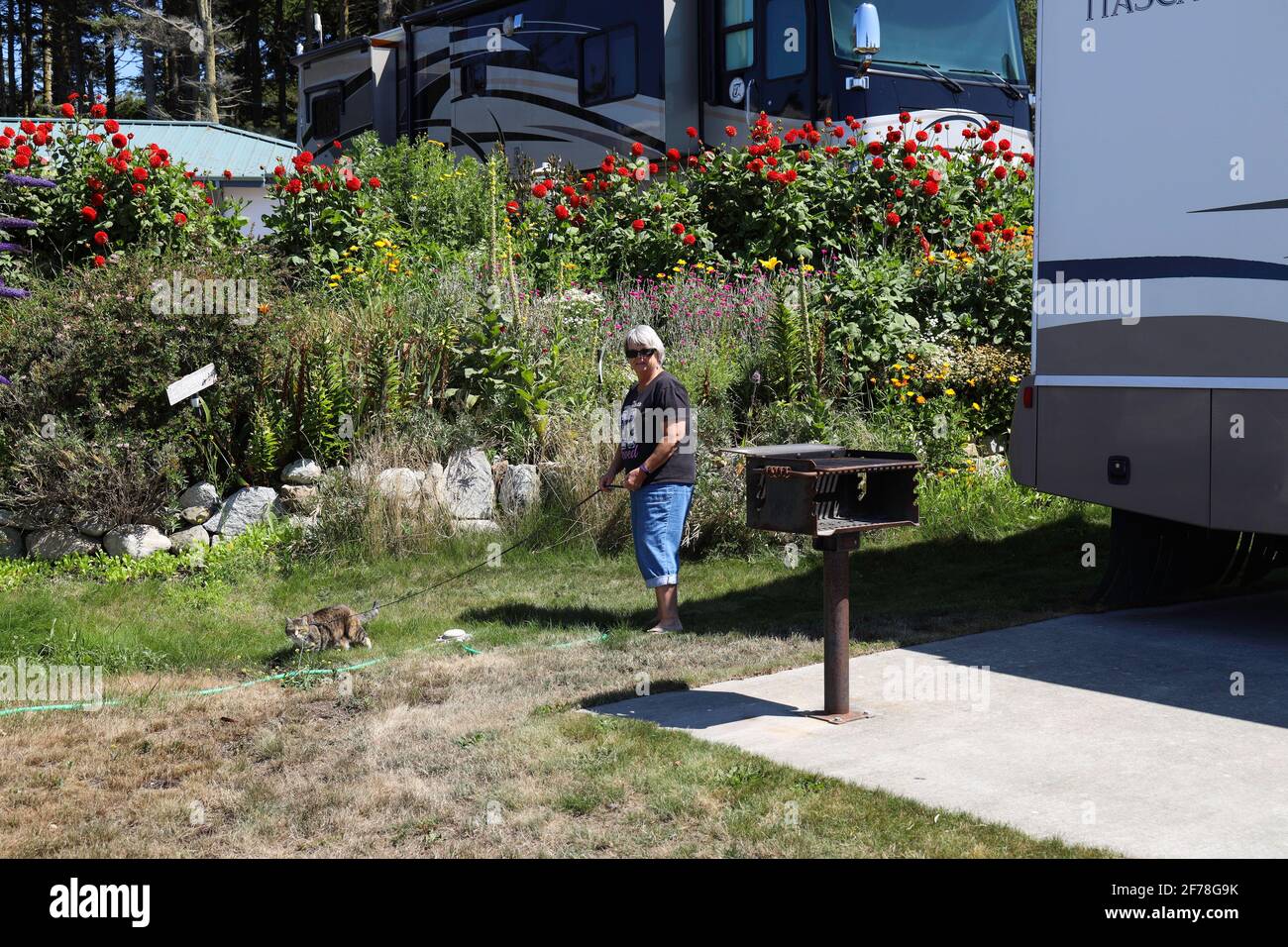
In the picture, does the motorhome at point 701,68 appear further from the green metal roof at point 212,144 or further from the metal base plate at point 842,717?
the green metal roof at point 212,144

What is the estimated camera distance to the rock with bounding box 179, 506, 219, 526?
9.23 metres

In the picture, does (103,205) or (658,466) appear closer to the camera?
(658,466)

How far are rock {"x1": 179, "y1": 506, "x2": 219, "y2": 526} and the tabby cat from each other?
8.01 ft

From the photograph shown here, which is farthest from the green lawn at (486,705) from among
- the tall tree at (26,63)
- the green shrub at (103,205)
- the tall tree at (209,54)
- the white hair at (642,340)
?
the tall tree at (26,63)

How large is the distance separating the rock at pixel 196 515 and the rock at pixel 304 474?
58cm

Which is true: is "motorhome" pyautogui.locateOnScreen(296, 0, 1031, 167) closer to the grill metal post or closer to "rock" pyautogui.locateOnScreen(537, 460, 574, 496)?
"rock" pyautogui.locateOnScreen(537, 460, 574, 496)

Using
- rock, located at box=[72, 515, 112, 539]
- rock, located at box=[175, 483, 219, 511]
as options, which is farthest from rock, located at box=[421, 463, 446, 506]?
rock, located at box=[72, 515, 112, 539]

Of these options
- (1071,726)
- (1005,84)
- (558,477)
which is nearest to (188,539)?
(558,477)

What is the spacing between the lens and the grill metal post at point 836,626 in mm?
5570

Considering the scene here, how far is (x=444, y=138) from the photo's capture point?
61.6 ft

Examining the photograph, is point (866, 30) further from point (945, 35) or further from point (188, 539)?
point (188, 539)

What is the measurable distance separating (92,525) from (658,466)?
417cm

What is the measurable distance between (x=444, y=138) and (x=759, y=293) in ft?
29.9

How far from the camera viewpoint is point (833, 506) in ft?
18.7
